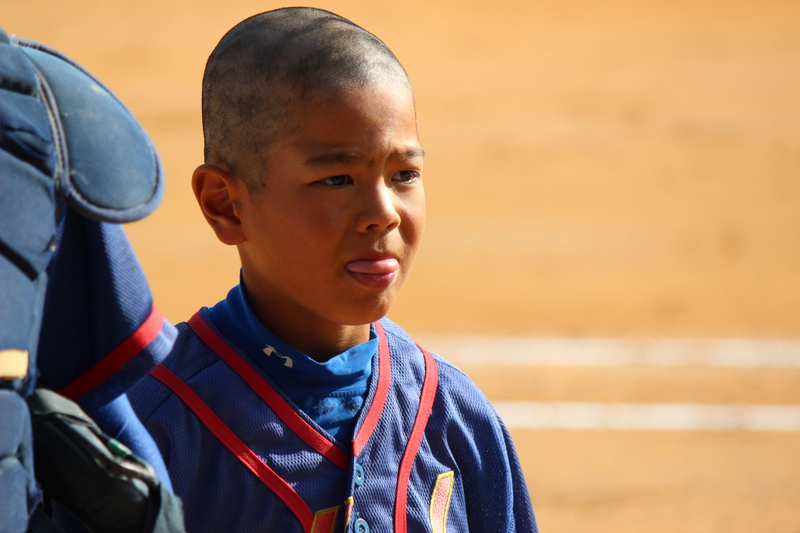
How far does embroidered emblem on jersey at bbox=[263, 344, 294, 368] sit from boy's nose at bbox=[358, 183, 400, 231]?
262 mm

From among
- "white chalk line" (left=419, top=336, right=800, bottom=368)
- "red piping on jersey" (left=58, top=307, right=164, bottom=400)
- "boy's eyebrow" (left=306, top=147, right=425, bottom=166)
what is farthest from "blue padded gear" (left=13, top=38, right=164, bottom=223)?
"white chalk line" (left=419, top=336, right=800, bottom=368)

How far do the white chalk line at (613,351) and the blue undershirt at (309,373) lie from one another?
4580 millimetres

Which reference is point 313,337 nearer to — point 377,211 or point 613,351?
point 377,211

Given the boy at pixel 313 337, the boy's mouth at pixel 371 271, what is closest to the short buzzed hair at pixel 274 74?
the boy at pixel 313 337

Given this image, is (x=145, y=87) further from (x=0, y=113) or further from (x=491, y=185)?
(x=0, y=113)

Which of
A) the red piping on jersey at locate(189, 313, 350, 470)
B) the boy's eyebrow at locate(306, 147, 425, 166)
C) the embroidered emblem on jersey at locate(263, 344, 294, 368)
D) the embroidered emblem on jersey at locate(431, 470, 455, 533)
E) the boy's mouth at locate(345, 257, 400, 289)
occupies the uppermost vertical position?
the boy's eyebrow at locate(306, 147, 425, 166)

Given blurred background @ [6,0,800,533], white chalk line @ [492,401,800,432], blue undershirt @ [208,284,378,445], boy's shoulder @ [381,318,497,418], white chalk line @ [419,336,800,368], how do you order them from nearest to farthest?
1. blue undershirt @ [208,284,378,445]
2. boy's shoulder @ [381,318,497,418]
3. blurred background @ [6,0,800,533]
4. white chalk line @ [492,401,800,432]
5. white chalk line @ [419,336,800,368]

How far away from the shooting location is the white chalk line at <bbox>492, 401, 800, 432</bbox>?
5465 millimetres

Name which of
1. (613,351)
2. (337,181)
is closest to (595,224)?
(613,351)

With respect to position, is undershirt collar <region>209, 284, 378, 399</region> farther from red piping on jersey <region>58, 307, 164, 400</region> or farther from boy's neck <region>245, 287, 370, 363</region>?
red piping on jersey <region>58, 307, 164, 400</region>

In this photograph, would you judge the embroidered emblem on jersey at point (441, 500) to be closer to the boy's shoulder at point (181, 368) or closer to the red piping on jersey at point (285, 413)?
the red piping on jersey at point (285, 413)

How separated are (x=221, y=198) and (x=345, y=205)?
0.28 metres

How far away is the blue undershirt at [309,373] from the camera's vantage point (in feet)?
5.33

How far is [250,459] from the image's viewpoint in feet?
5.01
